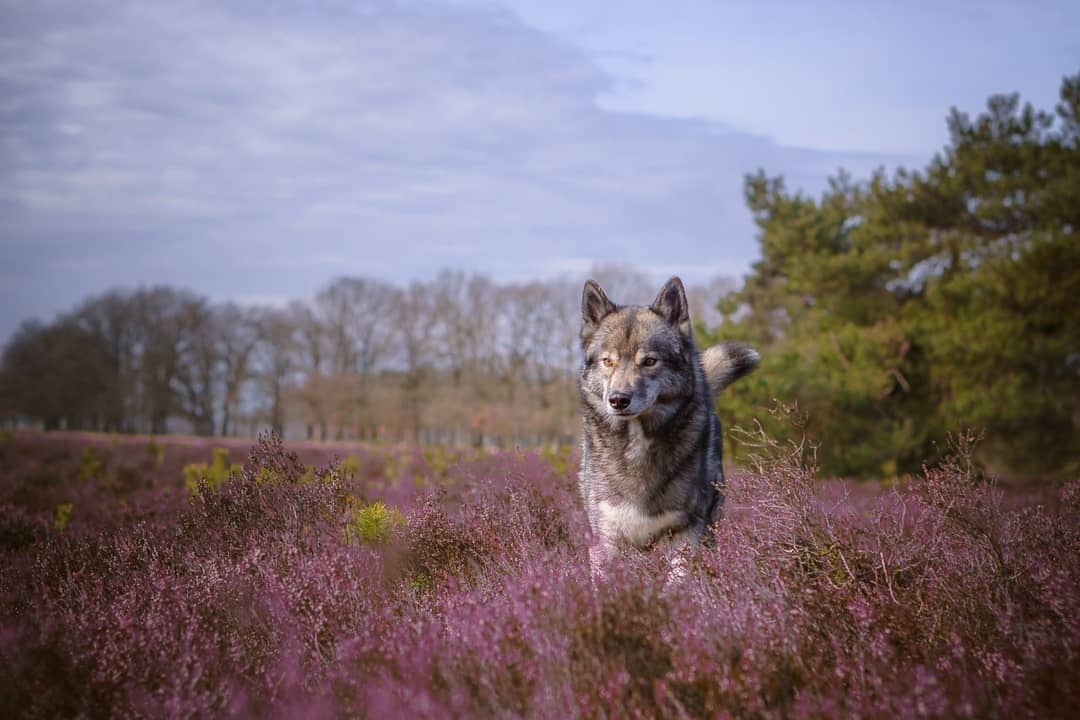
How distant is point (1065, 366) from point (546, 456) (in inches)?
436

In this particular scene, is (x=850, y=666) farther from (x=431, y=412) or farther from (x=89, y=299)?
(x=89, y=299)

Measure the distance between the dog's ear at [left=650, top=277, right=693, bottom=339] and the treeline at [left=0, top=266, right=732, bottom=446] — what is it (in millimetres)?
25004

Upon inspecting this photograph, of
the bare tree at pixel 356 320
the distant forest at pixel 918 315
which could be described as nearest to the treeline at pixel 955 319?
the distant forest at pixel 918 315

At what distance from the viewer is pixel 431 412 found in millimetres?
35062

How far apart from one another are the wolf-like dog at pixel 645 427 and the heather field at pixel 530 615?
321mm

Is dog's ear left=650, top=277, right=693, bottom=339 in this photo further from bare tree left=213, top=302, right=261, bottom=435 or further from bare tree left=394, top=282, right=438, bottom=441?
bare tree left=213, top=302, right=261, bottom=435

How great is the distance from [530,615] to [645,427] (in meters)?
2.02

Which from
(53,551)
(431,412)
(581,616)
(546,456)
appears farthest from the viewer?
(431,412)

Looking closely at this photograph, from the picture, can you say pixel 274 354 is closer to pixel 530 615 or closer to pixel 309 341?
pixel 309 341

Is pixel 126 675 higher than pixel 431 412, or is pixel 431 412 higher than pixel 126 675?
pixel 126 675

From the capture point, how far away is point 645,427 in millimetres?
4332

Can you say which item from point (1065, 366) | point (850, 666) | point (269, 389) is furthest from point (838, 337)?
point (269, 389)

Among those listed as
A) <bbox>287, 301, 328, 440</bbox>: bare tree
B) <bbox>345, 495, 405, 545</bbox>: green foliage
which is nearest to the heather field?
<bbox>345, 495, 405, 545</bbox>: green foliage

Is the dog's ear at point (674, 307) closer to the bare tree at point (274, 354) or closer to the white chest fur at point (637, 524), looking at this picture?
the white chest fur at point (637, 524)
